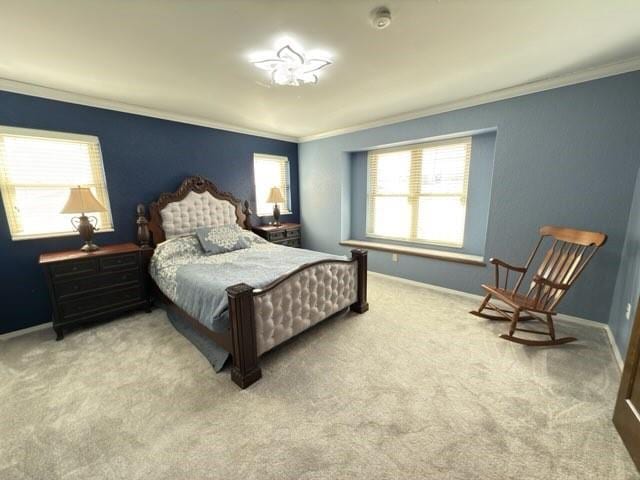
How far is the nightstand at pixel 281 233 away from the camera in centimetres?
422

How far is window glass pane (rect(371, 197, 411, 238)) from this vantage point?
160 inches

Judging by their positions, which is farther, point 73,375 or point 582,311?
point 582,311

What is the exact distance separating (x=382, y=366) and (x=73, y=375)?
2.41 metres

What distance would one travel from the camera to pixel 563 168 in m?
2.53

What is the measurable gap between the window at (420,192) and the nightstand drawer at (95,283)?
350 cm

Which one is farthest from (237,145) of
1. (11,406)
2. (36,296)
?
(11,406)

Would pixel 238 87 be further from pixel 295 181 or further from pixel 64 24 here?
pixel 295 181

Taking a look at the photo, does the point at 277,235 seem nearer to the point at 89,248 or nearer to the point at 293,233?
the point at 293,233

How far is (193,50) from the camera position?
1867 millimetres

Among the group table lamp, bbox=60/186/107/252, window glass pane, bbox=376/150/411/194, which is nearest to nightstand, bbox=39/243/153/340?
table lamp, bbox=60/186/107/252

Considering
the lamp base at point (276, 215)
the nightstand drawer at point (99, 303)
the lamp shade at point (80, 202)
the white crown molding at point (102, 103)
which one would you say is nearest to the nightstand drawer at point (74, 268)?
the nightstand drawer at point (99, 303)

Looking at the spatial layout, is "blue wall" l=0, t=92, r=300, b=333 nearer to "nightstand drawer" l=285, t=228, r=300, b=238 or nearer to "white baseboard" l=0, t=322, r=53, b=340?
"white baseboard" l=0, t=322, r=53, b=340

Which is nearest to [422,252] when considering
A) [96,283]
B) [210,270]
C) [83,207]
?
[210,270]

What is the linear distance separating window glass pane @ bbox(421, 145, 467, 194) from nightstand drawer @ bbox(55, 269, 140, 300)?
3.94 m
